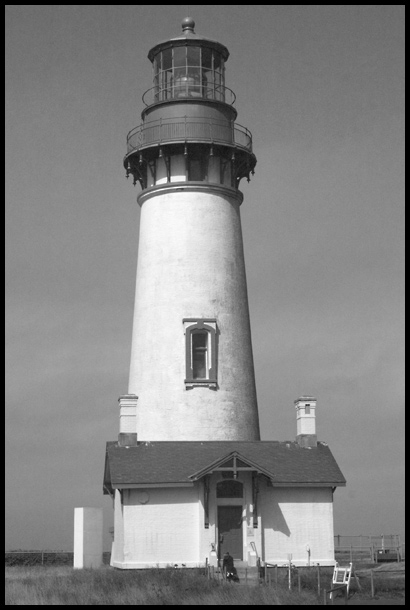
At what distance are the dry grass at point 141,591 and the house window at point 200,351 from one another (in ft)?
22.5

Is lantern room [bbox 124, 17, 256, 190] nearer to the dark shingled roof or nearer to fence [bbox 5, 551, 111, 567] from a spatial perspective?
the dark shingled roof

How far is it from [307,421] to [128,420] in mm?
5767

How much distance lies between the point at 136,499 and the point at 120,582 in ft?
13.5

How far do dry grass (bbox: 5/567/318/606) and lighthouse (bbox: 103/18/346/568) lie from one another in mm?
2145

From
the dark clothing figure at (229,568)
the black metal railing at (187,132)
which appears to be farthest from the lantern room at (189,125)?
the dark clothing figure at (229,568)

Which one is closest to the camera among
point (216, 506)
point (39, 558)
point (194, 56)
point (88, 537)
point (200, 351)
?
point (216, 506)

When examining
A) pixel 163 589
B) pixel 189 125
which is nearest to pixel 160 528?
pixel 163 589

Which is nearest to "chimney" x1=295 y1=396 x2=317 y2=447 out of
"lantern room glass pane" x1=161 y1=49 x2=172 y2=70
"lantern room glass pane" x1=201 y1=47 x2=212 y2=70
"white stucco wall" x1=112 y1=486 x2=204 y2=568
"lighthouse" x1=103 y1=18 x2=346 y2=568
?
"lighthouse" x1=103 y1=18 x2=346 y2=568

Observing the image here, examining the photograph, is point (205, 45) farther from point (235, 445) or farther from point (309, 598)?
point (309, 598)

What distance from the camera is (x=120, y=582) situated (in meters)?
28.3

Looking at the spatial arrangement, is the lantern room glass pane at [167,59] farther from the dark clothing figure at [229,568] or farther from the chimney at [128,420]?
the dark clothing figure at [229,568]

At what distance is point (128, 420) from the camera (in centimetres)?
3406

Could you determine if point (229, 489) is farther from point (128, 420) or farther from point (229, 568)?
point (128, 420)

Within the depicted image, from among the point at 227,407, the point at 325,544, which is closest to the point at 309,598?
the point at 325,544
